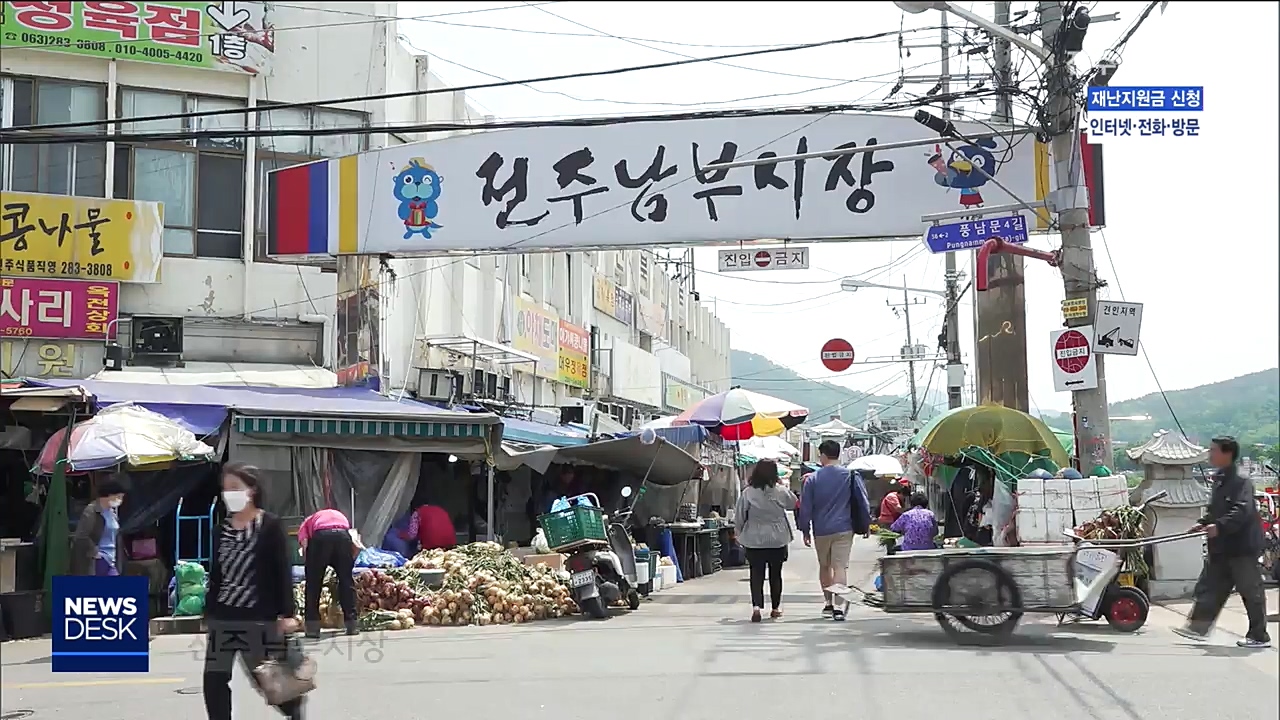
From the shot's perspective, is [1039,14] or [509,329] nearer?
[1039,14]

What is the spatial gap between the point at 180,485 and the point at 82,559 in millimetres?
2982

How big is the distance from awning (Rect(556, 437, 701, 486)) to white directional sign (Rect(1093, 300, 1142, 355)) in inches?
261

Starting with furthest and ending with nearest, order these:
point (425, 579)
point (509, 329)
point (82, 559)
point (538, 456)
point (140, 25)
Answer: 1. point (509, 329)
2. point (140, 25)
3. point (538, 456)
4. point (425, 579)
5. point (82, 559)

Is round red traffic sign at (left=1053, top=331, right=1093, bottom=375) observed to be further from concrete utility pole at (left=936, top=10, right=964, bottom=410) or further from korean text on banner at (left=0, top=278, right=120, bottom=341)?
concrete utility pole at (left=936, top=10, right=964, bottom=410)

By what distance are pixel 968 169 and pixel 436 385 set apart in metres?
9.66

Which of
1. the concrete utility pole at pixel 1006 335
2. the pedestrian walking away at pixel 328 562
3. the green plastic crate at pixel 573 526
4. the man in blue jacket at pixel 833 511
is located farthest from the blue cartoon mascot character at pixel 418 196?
the concrete utility pole at pixel 1006 335

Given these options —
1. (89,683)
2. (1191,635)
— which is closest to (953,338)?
(1191,635)

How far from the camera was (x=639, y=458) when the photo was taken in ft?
61.7

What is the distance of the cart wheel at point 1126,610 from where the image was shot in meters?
11.3

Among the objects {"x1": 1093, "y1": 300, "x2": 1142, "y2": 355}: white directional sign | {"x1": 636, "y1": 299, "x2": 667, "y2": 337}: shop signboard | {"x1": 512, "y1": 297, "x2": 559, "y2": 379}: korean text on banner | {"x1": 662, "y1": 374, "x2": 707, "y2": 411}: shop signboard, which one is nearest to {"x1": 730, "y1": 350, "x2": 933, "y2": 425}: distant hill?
{"x1": 662, "y1": 374, "x2": 707, "y2": 411}: shop signboard

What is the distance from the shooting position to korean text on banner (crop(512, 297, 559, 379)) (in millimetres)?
27594

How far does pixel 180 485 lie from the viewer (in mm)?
15562

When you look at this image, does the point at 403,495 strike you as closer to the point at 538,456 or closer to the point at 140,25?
the point at 538,456

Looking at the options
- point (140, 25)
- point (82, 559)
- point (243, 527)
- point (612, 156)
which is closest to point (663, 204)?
point (612, 156)
